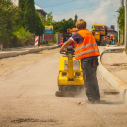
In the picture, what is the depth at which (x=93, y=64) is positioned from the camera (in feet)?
19.4

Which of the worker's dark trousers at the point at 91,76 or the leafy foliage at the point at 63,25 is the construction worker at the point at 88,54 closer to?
the worker's dark trousers at the point at 91,76

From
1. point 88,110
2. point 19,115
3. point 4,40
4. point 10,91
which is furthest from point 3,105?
point 4,40

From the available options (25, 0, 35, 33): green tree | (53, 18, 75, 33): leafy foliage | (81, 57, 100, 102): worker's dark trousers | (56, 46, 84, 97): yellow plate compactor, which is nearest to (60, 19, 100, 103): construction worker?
(81, 57, 100, 102): worker's dark trousers

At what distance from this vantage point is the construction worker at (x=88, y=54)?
5824 mm

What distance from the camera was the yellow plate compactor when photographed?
6770 millimetres

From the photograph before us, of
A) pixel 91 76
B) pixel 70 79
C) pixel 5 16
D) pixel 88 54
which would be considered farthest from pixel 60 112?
pixel 5 16

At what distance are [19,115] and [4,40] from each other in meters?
28.5

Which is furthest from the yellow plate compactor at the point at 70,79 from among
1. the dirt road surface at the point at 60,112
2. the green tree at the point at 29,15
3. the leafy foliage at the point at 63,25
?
the leafy foliage at the point at 63,25

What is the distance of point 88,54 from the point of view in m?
5.82

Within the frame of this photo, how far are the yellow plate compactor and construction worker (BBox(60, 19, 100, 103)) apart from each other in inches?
30.5

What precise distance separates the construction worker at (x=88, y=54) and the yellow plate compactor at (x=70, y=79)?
2.55 ft

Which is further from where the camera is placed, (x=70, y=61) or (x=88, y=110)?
(x=70, y=61)

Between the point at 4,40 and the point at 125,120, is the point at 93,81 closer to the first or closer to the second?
the point at 125,120

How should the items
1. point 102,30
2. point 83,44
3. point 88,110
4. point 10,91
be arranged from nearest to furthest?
1. point 88,110
2. point 83,44
3. point 10,91
4. point 102,30
